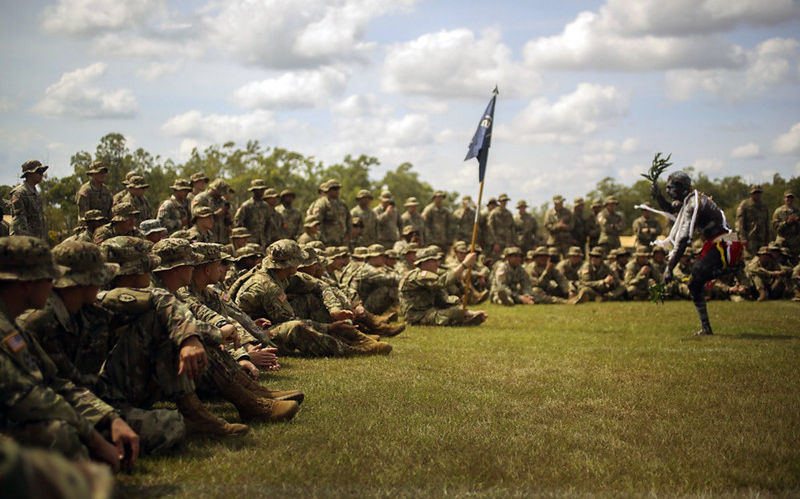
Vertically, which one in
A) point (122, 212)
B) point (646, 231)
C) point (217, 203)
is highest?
point (217, 203)

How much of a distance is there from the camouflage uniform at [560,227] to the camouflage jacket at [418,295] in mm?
10142

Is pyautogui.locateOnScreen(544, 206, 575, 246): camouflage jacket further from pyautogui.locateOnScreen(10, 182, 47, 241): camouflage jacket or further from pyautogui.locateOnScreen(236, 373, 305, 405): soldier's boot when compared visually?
pyautogui.locateOnScreen(236, 373, 305, 405): soldier's boot

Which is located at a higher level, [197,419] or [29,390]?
[29,390]

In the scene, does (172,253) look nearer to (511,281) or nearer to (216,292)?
(216,292)

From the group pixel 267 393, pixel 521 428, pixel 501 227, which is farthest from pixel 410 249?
pixel 521 428

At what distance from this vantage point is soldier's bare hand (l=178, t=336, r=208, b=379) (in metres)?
4.71

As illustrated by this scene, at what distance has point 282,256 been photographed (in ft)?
29.0

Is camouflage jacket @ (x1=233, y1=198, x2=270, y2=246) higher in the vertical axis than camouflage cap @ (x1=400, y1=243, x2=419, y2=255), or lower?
higher

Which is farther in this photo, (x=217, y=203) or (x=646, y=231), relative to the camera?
(x=646, y=231)

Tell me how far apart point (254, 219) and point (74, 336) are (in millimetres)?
11510

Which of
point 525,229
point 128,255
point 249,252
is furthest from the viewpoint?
point 525,229

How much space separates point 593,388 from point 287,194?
11517 mm

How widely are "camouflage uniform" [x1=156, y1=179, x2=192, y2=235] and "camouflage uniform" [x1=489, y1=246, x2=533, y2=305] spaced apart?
7.29 m

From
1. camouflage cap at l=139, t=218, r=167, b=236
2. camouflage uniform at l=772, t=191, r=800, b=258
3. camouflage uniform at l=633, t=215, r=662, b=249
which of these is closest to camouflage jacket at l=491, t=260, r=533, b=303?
camouflage uniform at l=633, t=215, r=662, b=249
